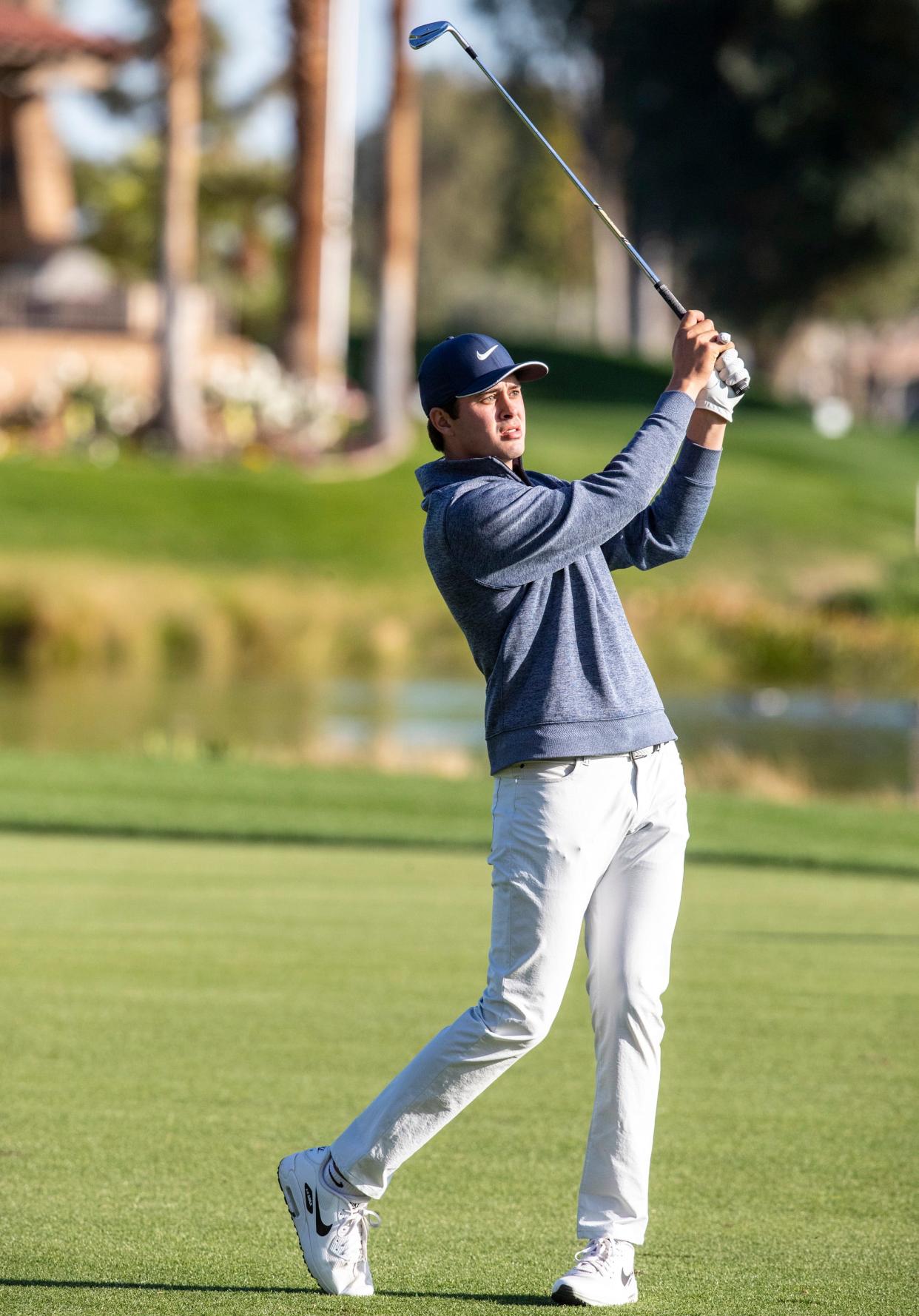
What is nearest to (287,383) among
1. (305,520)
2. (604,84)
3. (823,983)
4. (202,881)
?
(305,520)

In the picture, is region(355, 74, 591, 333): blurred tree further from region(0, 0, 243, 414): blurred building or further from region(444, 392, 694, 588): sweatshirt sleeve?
region(444, 392, 694, 588): sweatshirt sleeve

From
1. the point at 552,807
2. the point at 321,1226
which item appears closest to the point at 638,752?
the point at 552,807

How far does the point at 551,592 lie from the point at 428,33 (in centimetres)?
175

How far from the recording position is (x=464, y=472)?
181 inches

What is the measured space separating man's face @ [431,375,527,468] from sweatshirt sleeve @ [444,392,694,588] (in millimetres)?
120

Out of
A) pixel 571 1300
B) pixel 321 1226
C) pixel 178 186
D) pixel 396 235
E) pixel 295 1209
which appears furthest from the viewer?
pixel 396 235

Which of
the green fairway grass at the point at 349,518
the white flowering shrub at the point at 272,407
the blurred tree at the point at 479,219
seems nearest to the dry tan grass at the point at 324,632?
the green fairway grass at the point at 349,518

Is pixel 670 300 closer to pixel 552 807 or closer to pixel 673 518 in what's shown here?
pixel 673 518

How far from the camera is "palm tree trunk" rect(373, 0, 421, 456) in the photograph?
35.3 meters

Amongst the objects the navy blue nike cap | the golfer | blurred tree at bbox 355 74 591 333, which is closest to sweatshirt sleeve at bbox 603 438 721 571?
the golfer

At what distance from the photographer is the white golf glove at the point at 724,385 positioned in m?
4.66

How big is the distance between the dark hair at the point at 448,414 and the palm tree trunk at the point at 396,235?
102 ft

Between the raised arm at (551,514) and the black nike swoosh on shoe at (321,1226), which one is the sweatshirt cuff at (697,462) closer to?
the raised arm at (551,514)

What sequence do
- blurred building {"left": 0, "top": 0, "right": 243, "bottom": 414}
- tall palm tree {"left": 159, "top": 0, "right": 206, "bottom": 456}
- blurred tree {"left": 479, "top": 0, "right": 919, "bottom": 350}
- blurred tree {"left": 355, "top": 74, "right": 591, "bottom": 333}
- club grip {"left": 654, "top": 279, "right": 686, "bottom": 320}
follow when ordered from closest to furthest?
club grip {"left": 654, "top": 279, "right": 686, "bottom": 320}
tall palm tree {"left": 159, "top": 0, "right": 206, "bottom": 456}
blurred building {"left": 0, "top": 0, "right": 243, "bottom": 414}
blurred tree {"left": 479, "top": 0, "right": 919, "bottom": 350}
blurred tree {"left": 355, "top": 74, "right": 591, "bottom": 333}
